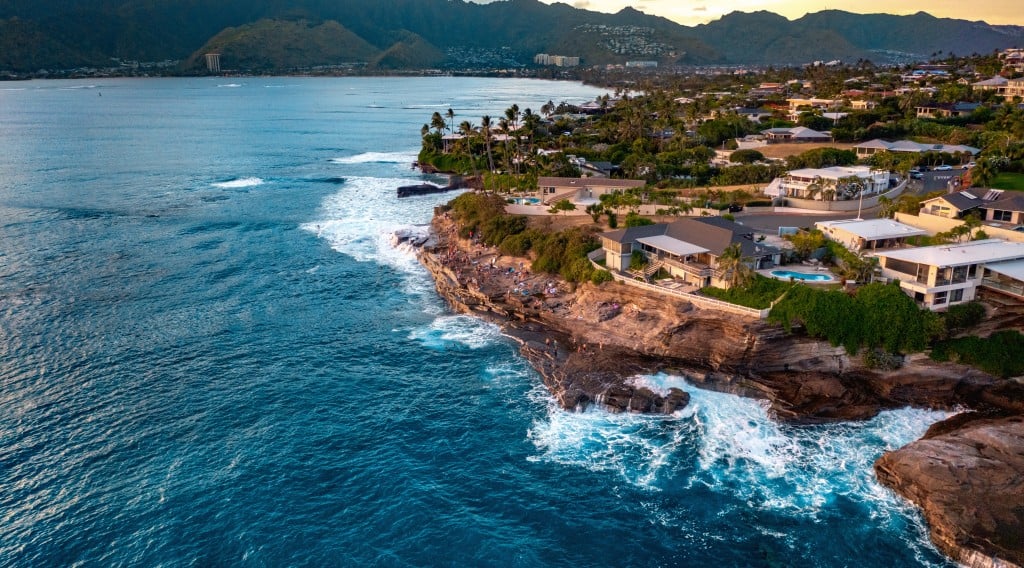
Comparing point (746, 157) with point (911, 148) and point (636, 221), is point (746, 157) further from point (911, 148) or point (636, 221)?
point (636, 221)

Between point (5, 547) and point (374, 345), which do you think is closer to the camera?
point (5, 547)

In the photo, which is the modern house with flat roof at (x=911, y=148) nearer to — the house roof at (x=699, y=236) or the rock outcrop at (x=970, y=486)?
the house roof at (x=699, y=236)

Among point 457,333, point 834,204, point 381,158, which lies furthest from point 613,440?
point 381,158

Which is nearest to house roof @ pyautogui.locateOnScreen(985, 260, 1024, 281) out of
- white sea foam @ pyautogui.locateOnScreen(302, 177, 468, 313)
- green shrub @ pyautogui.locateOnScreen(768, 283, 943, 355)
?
green shrub @ pyautogui.locateOnScreen(768, 283, 943, 355)

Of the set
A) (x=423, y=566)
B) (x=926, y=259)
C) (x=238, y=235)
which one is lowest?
(x=423, y=566)

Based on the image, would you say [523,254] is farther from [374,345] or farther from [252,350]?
[252,350]

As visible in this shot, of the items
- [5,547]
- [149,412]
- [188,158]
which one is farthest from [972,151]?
[188,158]
